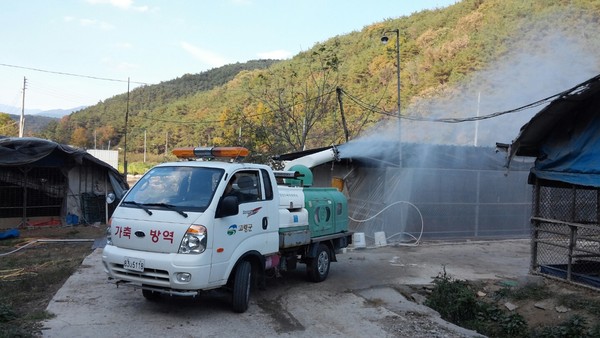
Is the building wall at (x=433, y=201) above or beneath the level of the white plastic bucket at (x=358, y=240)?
above

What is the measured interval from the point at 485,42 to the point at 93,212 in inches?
1214

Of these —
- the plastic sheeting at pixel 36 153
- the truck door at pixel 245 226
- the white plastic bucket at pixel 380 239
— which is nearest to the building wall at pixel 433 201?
the white plastic bucket at pixel 380 239

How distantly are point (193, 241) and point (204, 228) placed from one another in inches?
8.2

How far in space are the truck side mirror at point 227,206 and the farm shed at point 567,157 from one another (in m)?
5.88

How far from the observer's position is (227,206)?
251 inches

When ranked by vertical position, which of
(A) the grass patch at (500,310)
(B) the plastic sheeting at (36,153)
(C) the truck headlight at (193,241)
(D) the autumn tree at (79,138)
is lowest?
(A) the grass patch at (500,310)

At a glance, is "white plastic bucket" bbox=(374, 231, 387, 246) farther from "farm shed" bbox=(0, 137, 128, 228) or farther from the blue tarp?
"farm shed" bbox=(0, 137, 128, 228)

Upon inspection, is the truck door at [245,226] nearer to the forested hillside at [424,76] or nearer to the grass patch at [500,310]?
the grass patch at [500,310]

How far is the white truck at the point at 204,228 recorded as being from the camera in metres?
6.11

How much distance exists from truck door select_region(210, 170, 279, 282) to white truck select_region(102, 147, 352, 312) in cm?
1

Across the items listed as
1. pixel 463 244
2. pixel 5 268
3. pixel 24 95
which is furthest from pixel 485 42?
pixel 24 95

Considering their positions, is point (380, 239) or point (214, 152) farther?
point (380, 239)

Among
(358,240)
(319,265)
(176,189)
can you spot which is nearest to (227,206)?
(176,189)

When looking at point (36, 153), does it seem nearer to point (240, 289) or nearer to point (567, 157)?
point (240, 289)
